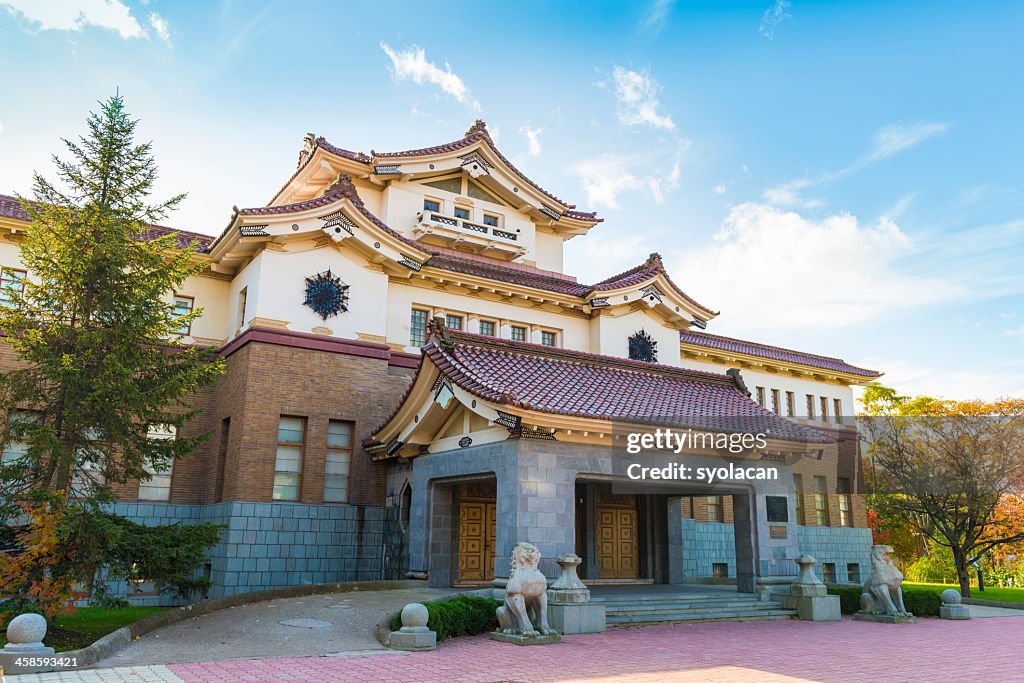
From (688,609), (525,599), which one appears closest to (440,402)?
A: (525,599)

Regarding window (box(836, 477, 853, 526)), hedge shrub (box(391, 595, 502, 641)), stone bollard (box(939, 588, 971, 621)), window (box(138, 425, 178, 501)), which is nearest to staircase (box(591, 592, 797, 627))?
hedge shrub (box(391, 595, 502, 641))

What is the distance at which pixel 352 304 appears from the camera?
67.4ft

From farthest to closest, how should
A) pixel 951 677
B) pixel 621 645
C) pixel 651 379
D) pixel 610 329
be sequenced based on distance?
pixel 610 329 < pixel 651 379 < pixel 621 645 < pixel 951 677

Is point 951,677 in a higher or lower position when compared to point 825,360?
lower

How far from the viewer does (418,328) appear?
22.2m

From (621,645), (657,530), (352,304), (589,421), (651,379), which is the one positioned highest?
(352,304)

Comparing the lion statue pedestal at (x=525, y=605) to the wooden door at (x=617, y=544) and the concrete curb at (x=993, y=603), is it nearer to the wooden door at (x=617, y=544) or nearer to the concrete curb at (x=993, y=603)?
the wooden door at (x=617, y=544)

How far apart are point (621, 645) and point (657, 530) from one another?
9627 millimetres

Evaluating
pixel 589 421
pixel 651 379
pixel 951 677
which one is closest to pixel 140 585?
pixel 589 421

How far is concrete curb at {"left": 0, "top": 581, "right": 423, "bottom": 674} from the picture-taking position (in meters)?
9.27

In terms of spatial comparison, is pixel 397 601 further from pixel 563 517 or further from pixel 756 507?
pixel 756 507

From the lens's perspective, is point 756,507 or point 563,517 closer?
point 563,517

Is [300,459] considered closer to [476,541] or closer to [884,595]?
[476,541]

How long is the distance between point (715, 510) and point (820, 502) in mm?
5326
